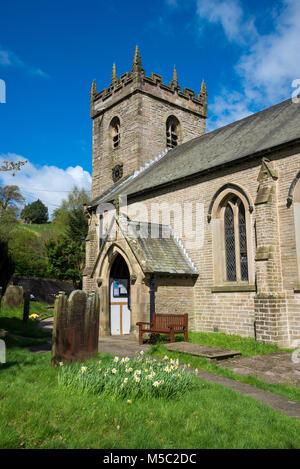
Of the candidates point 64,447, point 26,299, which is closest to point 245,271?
point 26,299

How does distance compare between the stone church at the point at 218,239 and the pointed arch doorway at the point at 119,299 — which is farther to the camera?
the pointed arch doorway at the point at 119,299

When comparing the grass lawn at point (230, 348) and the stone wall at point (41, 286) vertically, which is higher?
the stone wall at point (41, 286)

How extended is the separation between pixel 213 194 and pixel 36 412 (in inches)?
501

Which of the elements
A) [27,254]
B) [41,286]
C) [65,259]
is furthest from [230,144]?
[27,254]

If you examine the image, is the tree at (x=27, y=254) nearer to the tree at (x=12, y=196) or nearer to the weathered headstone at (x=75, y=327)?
the tree at (x=12, y=196)

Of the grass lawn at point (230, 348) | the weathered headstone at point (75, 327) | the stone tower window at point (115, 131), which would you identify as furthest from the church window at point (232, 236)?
the stone tower window at point (115, 131)

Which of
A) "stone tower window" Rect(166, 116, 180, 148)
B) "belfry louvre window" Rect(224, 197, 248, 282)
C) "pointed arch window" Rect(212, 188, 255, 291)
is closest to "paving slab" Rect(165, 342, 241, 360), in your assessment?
"pointed arch window" Rect(212, 188, 255, 291)

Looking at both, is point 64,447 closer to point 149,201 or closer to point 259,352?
point 259,352

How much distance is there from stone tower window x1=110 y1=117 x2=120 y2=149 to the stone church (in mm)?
6698

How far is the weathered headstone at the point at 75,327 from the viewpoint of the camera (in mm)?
7769

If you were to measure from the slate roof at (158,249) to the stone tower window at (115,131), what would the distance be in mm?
12447

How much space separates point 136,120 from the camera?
83.9 feet

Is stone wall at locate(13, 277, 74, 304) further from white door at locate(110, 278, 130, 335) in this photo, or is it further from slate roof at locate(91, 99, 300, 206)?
white door at locate(110, 278, 130, 335)

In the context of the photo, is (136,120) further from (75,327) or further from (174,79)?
(75,327)
